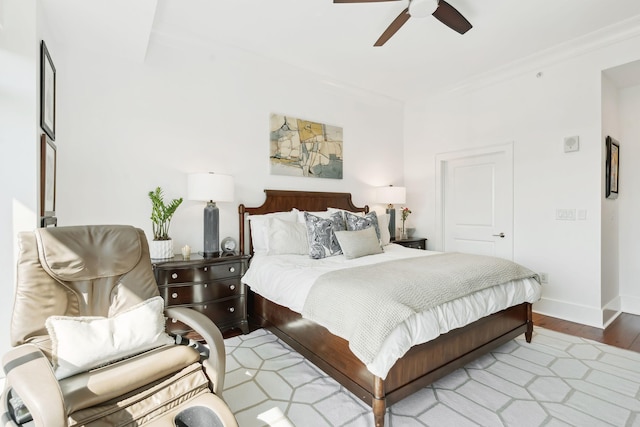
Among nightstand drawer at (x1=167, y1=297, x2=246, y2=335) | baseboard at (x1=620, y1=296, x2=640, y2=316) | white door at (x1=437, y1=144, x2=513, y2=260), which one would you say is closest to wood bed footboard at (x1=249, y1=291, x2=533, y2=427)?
nightstand drawer at (x1=167, y1=297, x2=246, y2=335)

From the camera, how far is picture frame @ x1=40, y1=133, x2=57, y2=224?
2.11 meters

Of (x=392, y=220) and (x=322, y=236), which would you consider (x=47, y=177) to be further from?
(x=392, y=220)

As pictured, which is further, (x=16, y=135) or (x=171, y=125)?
(x=171, y=125)

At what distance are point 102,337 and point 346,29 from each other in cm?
313

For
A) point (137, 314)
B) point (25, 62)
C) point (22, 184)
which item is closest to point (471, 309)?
point (137, 314)

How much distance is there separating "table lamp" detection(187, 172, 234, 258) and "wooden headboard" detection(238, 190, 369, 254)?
0.35 metres

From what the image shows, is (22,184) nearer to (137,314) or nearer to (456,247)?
(137,314)

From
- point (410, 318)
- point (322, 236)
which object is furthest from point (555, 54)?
point (410, 318)

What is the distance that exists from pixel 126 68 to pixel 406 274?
3.08 m

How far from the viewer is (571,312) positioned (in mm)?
3494

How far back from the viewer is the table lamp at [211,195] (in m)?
2.99

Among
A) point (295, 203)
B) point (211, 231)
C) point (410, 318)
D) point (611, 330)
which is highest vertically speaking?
point (295, 203)

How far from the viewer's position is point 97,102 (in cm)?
283

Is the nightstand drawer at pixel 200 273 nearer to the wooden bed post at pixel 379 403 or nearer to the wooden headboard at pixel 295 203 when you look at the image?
the wooden headboard at pixel 295 203
